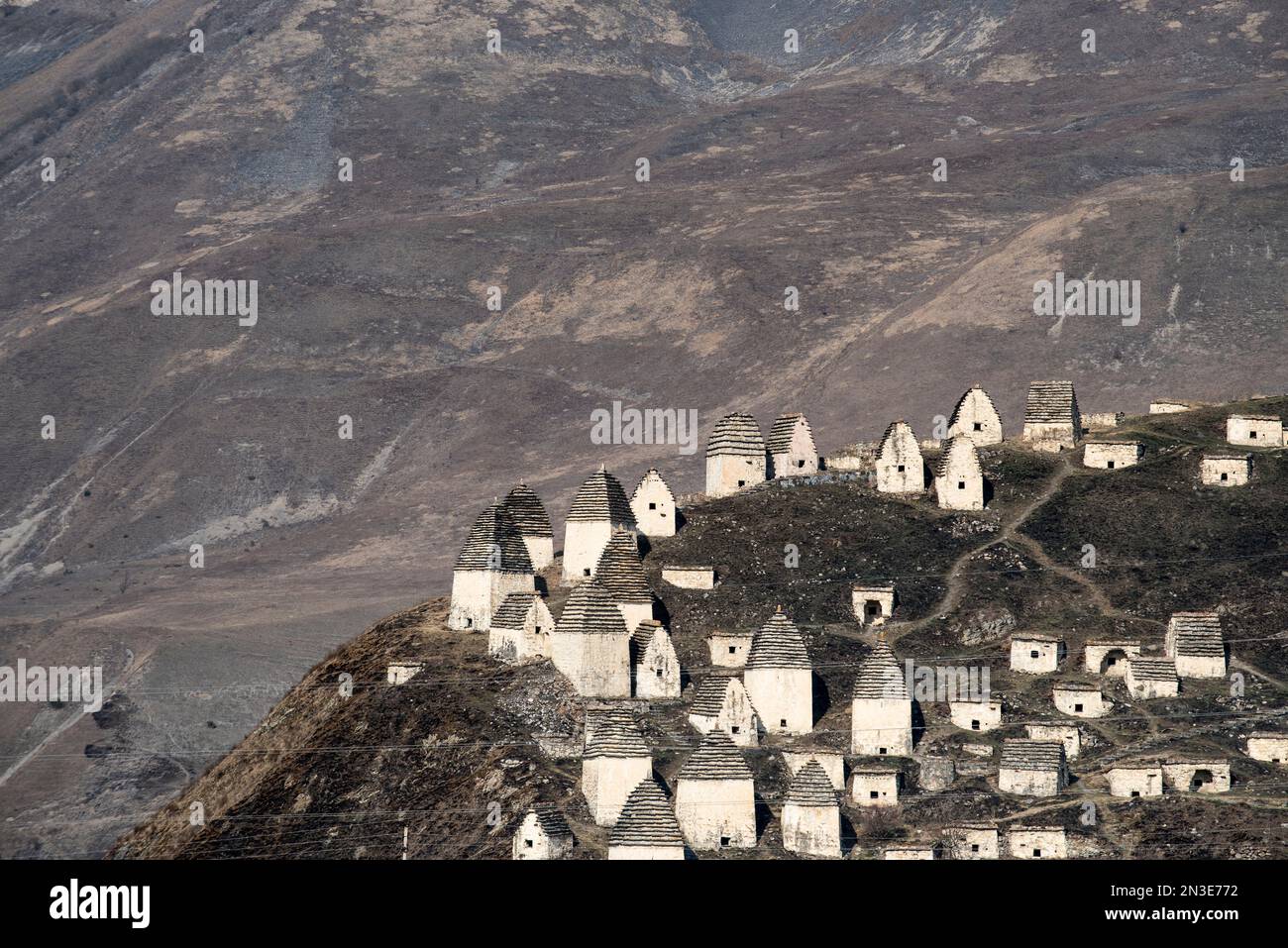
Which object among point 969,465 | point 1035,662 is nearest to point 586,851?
point 1035,662

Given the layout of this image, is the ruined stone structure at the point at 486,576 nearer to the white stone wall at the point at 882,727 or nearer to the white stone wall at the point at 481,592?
the white stone wall at the point at 481,592

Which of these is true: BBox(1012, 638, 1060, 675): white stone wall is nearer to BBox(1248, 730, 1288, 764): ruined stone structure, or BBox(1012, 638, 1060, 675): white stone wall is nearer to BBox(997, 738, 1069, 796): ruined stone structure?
BBox(997, 738, 1069, 796): ruined stone structure

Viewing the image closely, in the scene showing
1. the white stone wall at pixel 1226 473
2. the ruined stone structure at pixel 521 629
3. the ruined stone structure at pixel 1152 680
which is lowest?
the ruined stone structure at pixel 1152 680

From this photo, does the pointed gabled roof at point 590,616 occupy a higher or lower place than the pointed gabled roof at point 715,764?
higher

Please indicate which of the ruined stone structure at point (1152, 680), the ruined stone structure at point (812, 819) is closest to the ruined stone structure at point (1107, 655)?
the ruined stone structure at point (1152, 680)

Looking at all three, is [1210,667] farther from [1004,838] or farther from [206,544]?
[206,544]

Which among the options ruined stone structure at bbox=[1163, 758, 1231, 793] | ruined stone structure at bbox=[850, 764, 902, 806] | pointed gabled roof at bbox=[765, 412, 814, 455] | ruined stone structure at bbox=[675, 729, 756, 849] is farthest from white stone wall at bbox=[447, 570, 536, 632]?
ruined stone structure at bbox=[1163, 758, 1231, 793]

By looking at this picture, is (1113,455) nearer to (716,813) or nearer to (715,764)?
(715,764)
